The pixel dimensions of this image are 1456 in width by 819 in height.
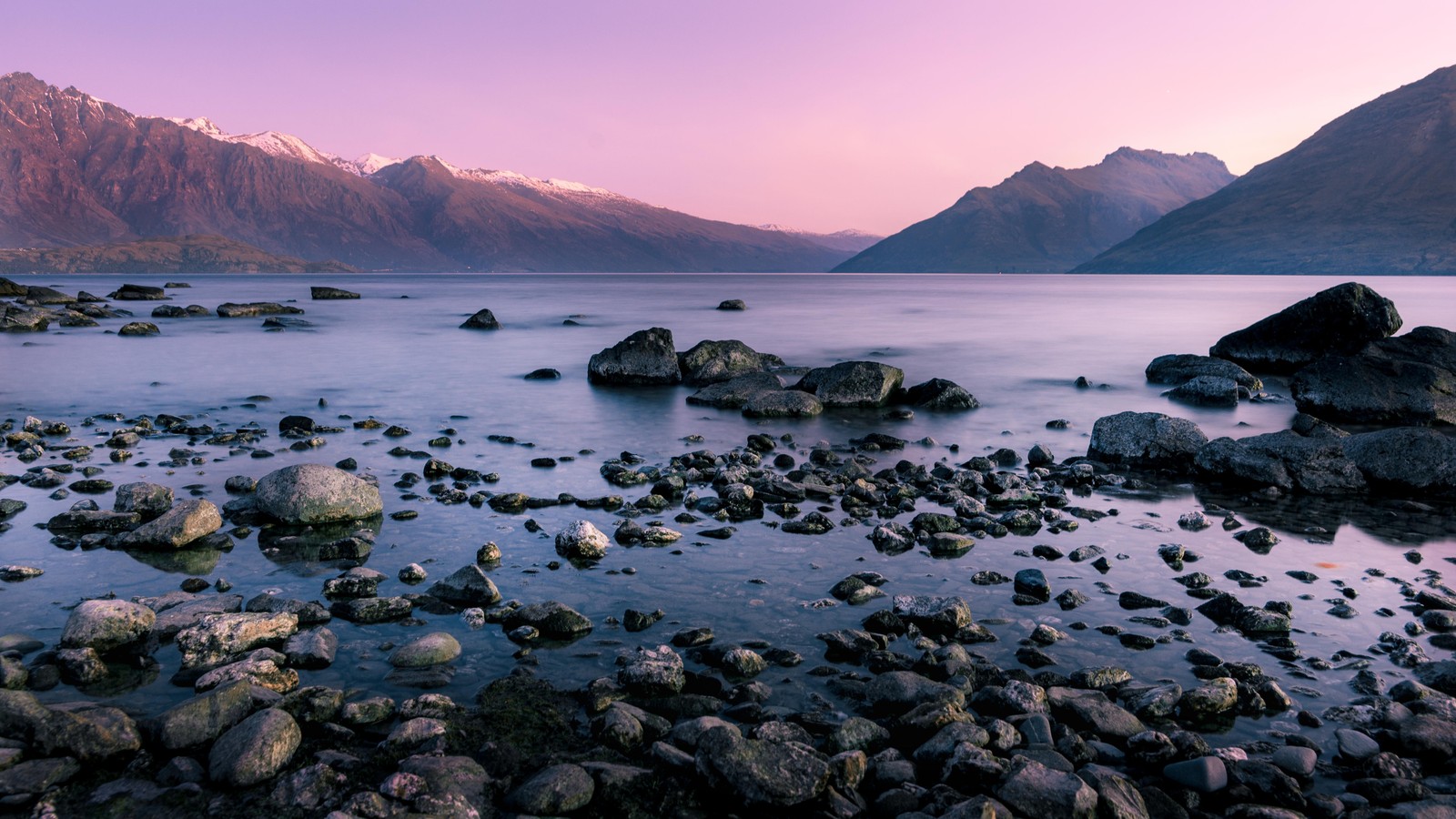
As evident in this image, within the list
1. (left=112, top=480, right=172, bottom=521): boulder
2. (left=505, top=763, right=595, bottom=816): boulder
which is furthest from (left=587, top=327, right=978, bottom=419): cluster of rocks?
(left=505, top=763, right=595, bottom=816): boulder

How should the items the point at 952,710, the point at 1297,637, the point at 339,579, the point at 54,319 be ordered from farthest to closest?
the point at 54,319
the point at 339,579
the point at 1297,637
the point at 952,710

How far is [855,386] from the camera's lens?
2547 cm

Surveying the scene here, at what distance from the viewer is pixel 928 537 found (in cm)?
1212

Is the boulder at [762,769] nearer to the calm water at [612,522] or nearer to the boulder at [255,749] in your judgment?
the calm water at [612,522]

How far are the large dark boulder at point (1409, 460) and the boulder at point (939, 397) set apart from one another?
437 inches

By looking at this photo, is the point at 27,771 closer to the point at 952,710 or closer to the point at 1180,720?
the point at 952,710

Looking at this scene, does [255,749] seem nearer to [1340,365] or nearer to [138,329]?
[1340,365]

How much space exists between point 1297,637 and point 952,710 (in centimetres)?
465

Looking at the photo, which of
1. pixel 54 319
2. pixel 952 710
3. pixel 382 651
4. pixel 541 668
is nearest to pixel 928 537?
pixel 952 710

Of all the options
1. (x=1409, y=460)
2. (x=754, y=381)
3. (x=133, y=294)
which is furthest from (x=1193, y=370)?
(x=133, y=294)

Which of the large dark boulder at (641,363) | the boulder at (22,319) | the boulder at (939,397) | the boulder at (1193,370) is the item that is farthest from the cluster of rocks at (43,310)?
the boulder at (1193,370)

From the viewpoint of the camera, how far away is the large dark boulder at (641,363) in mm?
30922

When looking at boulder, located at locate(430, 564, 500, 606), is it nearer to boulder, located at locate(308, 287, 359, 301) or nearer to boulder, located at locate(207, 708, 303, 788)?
boulder, located at locate(207, 708, 303, 788)

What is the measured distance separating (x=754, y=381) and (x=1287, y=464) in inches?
581
